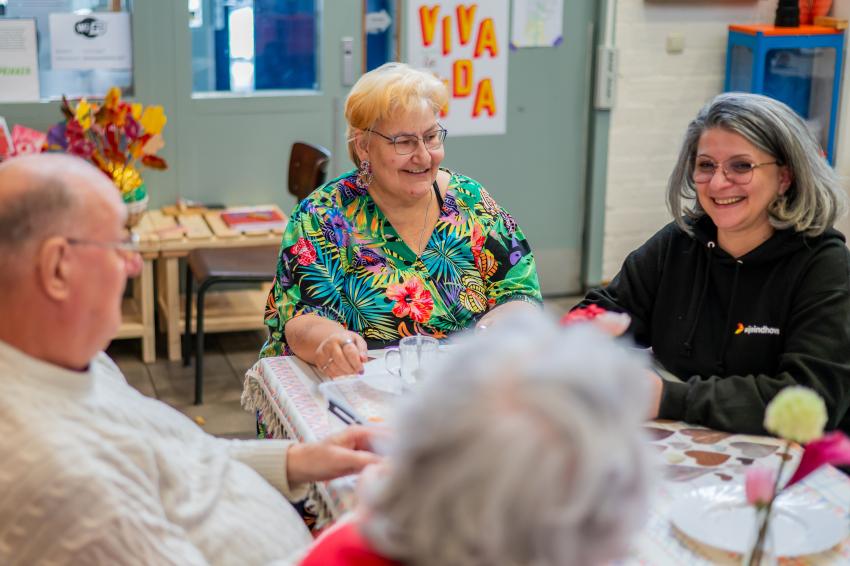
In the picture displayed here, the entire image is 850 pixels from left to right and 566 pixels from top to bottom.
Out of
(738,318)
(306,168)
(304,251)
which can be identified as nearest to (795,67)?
(306,168)

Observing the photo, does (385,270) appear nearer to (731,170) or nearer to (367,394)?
(367,394)

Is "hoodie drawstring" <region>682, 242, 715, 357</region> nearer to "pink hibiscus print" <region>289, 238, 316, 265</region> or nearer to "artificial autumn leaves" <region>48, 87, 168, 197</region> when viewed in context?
"pink hibiscus print" <region>289, 238, 316, 265</region>

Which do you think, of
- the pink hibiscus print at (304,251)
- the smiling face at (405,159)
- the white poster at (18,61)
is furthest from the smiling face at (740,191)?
the white poster at (18,61)

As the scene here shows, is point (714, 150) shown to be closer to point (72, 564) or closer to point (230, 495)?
point (230, 495)

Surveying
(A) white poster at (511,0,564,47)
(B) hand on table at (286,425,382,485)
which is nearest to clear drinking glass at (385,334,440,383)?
(B) hand on table at (286,425,382,485)

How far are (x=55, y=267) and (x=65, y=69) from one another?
3424 millimetres

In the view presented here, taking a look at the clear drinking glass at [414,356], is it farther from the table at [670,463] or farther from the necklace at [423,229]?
the necklace at [423,229]

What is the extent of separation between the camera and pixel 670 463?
1.96 m

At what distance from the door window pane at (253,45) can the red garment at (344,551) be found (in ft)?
12.5

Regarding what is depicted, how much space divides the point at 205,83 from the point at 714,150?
115 inches

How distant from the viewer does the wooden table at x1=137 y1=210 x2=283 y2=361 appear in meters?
4.45

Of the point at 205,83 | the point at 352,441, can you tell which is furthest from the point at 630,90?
the point at 352,441

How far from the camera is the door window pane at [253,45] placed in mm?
4793

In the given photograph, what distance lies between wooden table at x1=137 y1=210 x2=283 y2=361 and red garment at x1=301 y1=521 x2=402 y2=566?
3286mm
